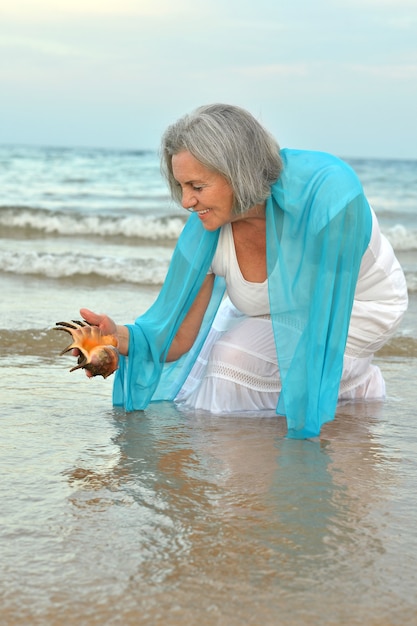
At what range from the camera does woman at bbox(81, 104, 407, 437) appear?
3.54 m

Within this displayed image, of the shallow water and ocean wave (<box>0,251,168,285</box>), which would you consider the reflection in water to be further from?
ocean wave (<box>0,251,168,285</box>)

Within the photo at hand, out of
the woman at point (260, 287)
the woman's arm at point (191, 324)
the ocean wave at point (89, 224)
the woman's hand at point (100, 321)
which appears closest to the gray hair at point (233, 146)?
the woman at point (260, 287)

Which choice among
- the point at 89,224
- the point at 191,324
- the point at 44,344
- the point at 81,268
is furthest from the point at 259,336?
the point at 89,224

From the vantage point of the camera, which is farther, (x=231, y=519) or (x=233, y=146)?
(x=233, y=146)

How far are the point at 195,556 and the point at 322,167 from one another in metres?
1.81

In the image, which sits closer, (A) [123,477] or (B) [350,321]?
(A) [123,477]

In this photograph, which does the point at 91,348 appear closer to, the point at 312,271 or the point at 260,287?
the point at 260,287

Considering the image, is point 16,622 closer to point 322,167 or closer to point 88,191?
point 322,167

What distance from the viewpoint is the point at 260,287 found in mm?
3949

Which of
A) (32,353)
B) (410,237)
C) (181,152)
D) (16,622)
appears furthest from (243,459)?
(410,237)

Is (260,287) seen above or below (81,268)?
above

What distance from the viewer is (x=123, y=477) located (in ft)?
10.3

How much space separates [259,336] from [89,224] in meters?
11.2

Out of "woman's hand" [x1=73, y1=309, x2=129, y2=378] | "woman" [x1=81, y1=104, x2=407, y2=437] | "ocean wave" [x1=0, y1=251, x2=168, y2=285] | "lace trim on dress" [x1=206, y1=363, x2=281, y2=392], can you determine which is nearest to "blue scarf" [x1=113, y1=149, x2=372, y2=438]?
"woman" [x1=81, y1=104, x2=407, y2=437]
